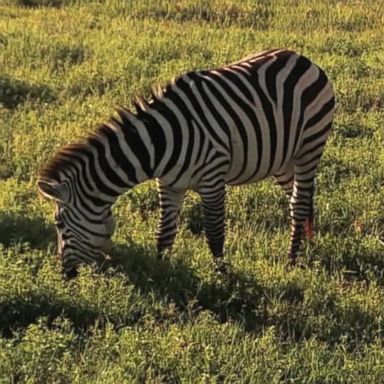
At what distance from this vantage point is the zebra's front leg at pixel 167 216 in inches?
253

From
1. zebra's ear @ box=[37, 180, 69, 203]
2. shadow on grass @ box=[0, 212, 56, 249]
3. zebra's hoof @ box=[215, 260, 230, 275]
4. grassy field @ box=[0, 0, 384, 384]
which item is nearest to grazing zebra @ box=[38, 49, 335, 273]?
zebra's ear @ box=[37, 180, 69, 203]

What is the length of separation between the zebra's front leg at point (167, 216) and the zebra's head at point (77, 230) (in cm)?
47

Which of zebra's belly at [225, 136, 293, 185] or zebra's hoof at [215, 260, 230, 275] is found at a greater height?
zebra's belly at [225, 136, 293, 185]

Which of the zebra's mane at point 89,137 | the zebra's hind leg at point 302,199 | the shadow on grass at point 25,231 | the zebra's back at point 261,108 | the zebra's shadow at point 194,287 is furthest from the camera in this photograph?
the zebra's hind leg at point 302,199

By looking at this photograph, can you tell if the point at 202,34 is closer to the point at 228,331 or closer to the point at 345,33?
the point at 345,33

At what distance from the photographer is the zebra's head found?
5965 millimetres

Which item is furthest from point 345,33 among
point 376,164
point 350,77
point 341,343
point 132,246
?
point 341,343

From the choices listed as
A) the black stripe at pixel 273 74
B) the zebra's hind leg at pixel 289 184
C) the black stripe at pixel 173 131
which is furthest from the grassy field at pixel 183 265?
the black stripe at pixel 273 74

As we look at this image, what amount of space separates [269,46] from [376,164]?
4520mm

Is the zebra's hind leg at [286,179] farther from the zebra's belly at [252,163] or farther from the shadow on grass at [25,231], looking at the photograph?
the shadow on grass at [25,231]

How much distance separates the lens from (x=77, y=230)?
602cm

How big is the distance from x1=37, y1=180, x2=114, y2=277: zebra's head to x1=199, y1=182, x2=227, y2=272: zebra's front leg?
0.71 m

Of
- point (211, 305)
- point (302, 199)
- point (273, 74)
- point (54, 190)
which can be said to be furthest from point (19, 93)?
point (211, 305)

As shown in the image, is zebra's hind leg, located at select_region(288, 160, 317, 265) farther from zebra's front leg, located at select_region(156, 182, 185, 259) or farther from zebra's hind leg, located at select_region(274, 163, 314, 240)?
zebra's front leg, located at select_region(156, 182, 185, 259)
